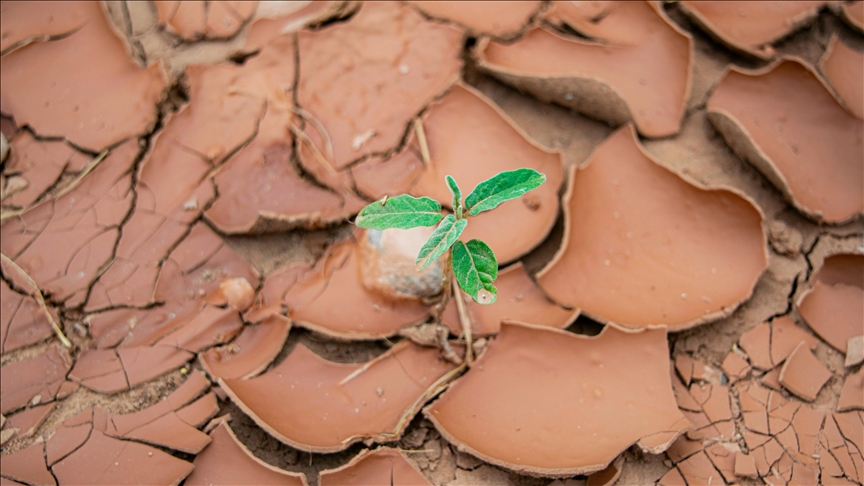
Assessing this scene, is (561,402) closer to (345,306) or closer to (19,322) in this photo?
(345,306)

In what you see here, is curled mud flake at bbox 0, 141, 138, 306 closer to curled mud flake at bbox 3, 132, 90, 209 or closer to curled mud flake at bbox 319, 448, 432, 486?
curled mud flake at bbox 3, 132, 90, 209

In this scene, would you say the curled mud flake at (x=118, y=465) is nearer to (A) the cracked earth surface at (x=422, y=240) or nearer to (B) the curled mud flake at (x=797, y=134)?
(A) the cracked earth surface at (x=422, y=240)

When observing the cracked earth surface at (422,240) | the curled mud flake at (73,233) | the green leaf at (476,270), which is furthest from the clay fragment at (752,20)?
the curled mud flake at (73,233)

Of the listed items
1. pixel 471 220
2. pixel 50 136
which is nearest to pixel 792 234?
pixel 471 220

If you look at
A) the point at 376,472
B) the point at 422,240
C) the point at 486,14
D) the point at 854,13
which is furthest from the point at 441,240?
the point at 854,13

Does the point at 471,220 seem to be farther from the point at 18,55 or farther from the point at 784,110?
the point at 18,55

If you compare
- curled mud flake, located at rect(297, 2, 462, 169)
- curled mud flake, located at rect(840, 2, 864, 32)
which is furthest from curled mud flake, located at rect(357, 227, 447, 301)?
curled mud flake, located at rect(840, 2, 864, 32)
